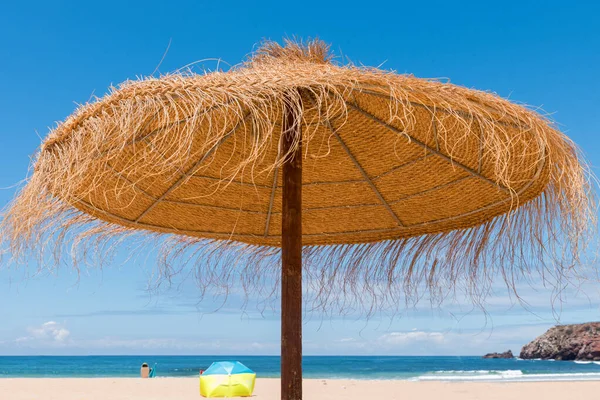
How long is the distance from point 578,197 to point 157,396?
8.88 meters

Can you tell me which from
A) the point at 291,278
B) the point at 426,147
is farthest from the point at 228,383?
the point at 426,147

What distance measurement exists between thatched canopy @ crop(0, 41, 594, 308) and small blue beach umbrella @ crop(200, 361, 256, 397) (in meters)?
3.49

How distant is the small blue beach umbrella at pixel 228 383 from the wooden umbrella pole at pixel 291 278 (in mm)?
4947

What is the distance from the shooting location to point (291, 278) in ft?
→ 10.1

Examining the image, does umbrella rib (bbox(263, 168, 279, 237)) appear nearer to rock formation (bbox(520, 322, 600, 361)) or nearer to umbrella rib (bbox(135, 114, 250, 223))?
umbrella rib (bbox(135, 114, 250, 223))

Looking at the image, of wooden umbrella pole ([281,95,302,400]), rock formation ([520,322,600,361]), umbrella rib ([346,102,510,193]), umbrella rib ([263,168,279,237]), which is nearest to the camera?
wooden umbrella pole ([281,95,302,400])

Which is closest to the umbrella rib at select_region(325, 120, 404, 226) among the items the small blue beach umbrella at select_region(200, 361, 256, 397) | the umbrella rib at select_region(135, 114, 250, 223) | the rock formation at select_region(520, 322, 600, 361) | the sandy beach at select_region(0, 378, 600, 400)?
the umbrella rib at select_region(135, 114, 250, 223)

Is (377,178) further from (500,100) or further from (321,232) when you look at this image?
(500,100)

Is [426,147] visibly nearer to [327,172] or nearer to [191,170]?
[327,172]

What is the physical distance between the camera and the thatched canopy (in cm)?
245

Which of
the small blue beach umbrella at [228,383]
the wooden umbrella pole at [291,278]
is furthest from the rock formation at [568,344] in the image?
the wooden umbrella pole at [291,278]

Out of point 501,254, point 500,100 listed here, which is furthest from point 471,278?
point 500,100

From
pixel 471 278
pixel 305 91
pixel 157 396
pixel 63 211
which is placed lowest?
pixel 157 396

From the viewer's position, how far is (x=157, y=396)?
33.2ft
